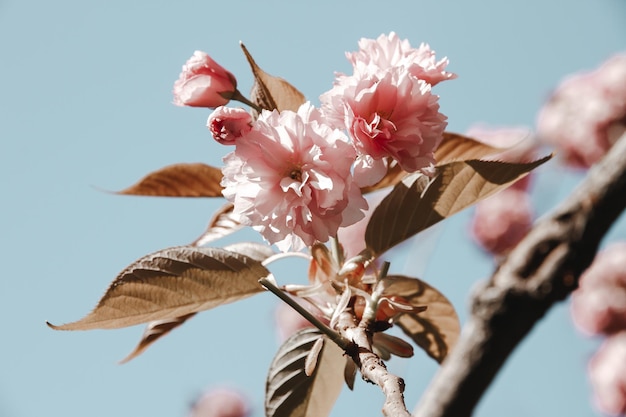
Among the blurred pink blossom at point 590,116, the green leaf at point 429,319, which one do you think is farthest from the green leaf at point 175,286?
the blurred pink blossom at point 590,116

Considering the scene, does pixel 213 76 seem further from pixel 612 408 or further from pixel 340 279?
pixel 612 408

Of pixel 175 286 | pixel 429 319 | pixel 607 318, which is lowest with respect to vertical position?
pixel 607 318

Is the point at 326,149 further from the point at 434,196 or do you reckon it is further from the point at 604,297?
the point at 604,297

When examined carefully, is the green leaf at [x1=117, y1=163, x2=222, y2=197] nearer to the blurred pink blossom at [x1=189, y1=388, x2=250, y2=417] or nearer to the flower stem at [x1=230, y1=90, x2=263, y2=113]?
the flower stem at [x1=230, y1=90, x2=263, y2=113]

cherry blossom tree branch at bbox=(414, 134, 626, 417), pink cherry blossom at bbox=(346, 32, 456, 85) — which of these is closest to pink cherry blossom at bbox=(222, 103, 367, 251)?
pink cherry blossom at bbox=(346, 32, 456, 85)

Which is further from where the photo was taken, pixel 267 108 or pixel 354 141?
pixel 267 108

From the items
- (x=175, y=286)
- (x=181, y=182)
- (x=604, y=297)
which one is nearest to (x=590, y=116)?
(x=604, y=297)

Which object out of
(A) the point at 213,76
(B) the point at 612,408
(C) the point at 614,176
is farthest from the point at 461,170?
(B) the point at 612,408
